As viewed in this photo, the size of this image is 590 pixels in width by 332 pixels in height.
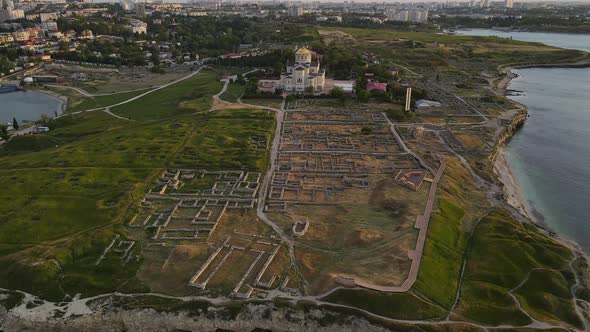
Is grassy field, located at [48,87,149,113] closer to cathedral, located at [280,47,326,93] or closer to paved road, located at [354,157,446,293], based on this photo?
cathedral, located at [280,47,326,93]

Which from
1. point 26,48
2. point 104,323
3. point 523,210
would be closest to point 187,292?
point 104,323

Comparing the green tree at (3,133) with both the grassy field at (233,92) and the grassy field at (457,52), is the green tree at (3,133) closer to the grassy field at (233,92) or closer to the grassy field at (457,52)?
the grassy field at (233,92)

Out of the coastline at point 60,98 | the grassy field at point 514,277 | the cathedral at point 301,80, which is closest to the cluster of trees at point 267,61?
the cathedral at point 301,80

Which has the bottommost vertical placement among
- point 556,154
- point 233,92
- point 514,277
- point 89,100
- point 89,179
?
point 514,277

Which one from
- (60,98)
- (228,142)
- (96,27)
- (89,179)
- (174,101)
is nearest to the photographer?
(89,179)

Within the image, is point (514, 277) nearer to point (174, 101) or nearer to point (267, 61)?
point (174, 101)

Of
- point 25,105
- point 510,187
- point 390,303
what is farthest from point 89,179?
point 25,105

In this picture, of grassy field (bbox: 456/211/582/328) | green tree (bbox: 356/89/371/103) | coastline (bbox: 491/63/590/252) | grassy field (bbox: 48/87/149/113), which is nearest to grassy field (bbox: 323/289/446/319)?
grassy field (bbox: 456/211/582/328)
